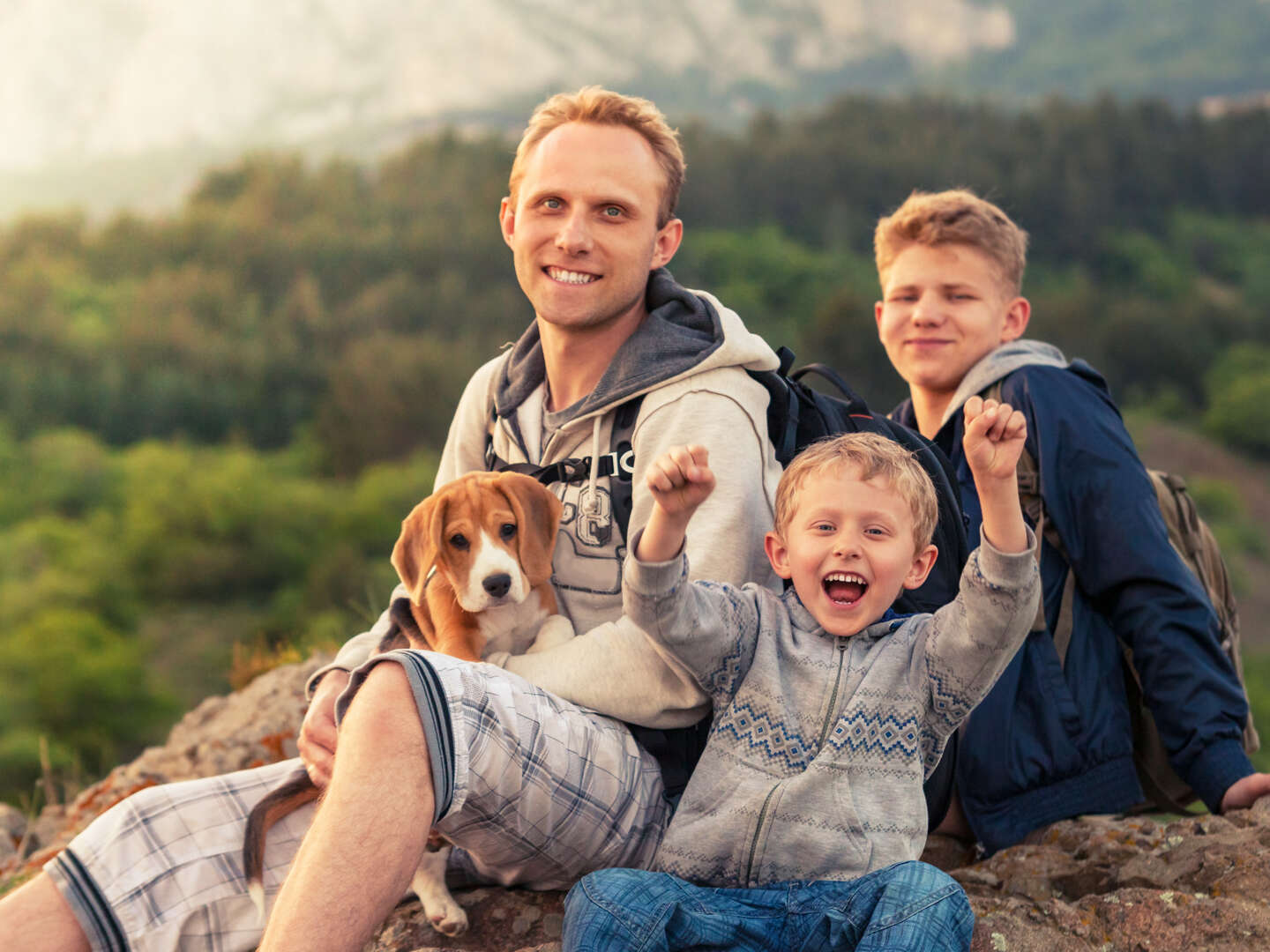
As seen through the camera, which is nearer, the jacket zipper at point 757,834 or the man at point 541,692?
the man at point 541,692

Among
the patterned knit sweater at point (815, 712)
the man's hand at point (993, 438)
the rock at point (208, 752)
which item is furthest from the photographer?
the rock at point (208, 752)

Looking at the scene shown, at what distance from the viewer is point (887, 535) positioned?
224 centimetres

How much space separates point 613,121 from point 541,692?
4.73 ft

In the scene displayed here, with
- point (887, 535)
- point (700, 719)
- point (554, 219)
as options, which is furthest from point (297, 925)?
point (554, 219)

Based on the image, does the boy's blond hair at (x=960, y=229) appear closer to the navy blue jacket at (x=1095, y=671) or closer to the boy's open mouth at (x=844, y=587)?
the navy blue jacket at (x=1095, y=671)

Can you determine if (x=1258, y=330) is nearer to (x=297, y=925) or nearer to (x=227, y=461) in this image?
(x=227, y=461)

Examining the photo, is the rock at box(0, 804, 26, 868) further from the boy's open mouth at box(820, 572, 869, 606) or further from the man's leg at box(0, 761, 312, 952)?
the boy's open mouth at box(820, 572, 869, 606)

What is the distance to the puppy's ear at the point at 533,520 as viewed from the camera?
8.59ft

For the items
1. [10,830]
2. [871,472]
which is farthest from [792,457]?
[10,830]

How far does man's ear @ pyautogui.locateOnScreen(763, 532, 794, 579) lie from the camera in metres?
2.36

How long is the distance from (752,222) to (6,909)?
44522mm

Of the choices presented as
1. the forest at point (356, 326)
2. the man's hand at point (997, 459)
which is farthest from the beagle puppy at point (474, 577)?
the forest at point (356, 326)

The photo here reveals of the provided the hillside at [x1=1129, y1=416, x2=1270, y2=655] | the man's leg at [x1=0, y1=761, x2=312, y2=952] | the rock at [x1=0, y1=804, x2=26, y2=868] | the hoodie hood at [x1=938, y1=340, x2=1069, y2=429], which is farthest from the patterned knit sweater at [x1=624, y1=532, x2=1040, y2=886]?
the hillside at [x1=1129, y1=416, x2=1270, y2=655]

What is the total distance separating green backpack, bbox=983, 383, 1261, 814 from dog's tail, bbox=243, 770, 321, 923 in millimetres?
1949
